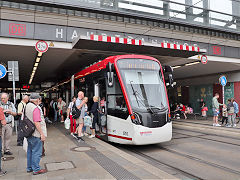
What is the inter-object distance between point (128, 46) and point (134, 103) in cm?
429

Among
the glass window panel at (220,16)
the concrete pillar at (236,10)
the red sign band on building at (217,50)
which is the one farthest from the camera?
the concrete pillar at (236,10)

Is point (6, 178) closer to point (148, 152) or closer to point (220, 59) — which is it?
point (148, 152)

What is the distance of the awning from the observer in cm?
979

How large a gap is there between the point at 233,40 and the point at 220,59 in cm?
197

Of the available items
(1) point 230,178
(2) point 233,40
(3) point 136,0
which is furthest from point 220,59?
(1) point 230,178

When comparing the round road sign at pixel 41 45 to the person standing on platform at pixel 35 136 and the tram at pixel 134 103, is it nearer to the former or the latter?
the tram at pixel 134 103

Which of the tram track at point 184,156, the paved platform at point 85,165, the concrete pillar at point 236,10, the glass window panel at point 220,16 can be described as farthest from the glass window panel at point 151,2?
the paved platform at point 85,165

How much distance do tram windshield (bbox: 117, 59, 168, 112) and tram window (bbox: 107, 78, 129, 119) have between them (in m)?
0.32

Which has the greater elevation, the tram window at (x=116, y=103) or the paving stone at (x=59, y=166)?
the tram window at (x=116, y=103)

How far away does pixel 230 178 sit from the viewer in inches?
197

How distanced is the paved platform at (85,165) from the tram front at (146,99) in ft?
4.08

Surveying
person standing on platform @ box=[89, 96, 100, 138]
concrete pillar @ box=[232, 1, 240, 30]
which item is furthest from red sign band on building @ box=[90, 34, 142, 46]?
concrete pillar @ box=[232, 1, 240, 30]

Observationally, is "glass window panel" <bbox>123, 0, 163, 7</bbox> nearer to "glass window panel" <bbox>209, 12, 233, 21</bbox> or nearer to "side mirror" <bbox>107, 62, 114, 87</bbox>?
"glass window panel" <bbox>209, 12, 233, 21</bbox>

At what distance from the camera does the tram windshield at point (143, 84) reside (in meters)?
7.45
